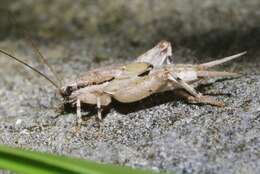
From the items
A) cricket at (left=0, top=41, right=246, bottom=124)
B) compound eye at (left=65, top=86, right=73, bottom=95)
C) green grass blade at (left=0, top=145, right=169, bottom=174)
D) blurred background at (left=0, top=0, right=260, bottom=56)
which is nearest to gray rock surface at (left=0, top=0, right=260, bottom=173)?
blurred background at (left=0, top=0, right=260, bottom=56)

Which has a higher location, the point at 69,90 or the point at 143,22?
the point at 143,22

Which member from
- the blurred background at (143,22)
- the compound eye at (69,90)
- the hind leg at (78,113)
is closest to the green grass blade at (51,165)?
the hind leg at (78,113)

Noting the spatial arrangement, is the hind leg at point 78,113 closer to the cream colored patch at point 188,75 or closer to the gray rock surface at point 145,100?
the gray rock surface at point 145,100

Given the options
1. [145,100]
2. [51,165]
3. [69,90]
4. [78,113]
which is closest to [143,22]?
[145,100]

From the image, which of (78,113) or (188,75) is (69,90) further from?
(188,75)

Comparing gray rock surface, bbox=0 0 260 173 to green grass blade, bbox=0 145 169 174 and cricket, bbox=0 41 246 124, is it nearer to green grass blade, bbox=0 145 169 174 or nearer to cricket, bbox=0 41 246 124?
cricket, bbox=0 41 246 124
